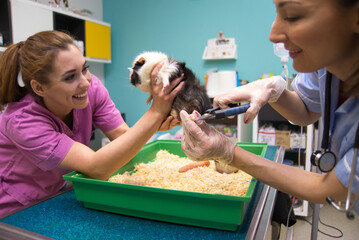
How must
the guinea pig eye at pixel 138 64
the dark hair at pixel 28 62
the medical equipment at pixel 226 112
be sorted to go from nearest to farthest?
1. the medical equipment at pixel 226 112
2. the dark hair at pixel 28 62
3. the guinea pig eye at pixel 138 64

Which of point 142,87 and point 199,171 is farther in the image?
point 142,87

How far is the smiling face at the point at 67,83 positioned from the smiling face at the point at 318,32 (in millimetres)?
898

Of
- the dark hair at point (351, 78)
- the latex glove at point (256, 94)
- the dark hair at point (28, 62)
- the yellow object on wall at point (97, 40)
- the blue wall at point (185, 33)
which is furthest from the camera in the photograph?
the yellow object on wall at point (97, 40)

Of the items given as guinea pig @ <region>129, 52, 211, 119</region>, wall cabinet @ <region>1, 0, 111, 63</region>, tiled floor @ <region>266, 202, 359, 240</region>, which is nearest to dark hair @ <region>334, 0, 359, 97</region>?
guinea pig @ <region>129, 52, 211, 119</region>

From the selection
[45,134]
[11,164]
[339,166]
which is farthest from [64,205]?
[339,166]

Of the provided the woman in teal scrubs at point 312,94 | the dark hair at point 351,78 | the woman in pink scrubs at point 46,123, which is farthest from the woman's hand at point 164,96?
the dark hair at point 351,78

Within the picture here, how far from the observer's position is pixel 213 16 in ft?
11.0

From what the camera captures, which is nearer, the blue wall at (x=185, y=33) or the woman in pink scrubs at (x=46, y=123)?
the woman in pink scrubs at (x=46, y=123)

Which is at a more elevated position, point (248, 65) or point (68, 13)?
point (68, 13)

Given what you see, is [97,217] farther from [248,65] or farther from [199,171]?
[248,65]

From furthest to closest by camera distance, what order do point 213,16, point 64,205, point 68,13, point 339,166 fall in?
1. point 213,16
2. point 68,13
3. point 64,205
4. point 339,166

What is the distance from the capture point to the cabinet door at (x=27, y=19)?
2537 mm

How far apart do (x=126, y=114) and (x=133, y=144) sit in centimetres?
307

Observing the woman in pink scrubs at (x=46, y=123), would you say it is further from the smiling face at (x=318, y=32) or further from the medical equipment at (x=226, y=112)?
the smiling face at (x=318, y=32)
